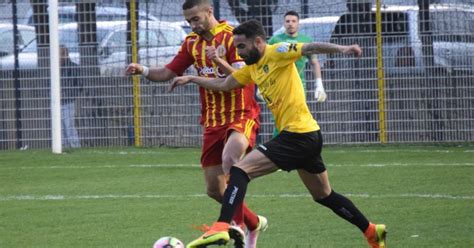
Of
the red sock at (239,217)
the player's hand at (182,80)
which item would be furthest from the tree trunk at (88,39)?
the red sock at (239,217)

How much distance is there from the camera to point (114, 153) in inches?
725

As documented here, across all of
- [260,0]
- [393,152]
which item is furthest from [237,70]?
[260,0]

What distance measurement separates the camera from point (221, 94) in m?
9.67

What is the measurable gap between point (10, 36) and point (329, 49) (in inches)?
469

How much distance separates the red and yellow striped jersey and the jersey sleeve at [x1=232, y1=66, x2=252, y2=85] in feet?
1.93

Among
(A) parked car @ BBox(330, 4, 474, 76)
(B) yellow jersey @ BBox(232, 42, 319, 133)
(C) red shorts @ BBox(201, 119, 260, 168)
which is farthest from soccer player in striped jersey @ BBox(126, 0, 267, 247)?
(A) parked car @ BBox(330, 4, 474, 76)

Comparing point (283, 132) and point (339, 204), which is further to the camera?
point (339, 204)

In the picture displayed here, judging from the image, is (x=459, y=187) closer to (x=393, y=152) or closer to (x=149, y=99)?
(x=393, y=152)

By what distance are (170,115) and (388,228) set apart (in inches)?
374

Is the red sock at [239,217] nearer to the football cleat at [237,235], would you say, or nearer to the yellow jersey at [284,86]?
the football cleat at [237,235]

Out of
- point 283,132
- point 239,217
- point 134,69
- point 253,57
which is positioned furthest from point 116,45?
point 283,132

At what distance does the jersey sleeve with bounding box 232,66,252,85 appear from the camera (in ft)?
29.3

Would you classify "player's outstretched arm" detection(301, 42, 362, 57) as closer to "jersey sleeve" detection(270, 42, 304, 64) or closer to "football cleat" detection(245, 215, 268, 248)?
"jersey sleeve" detection(270, 42, 304, 64)

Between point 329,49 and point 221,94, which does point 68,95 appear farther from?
point 329,49
